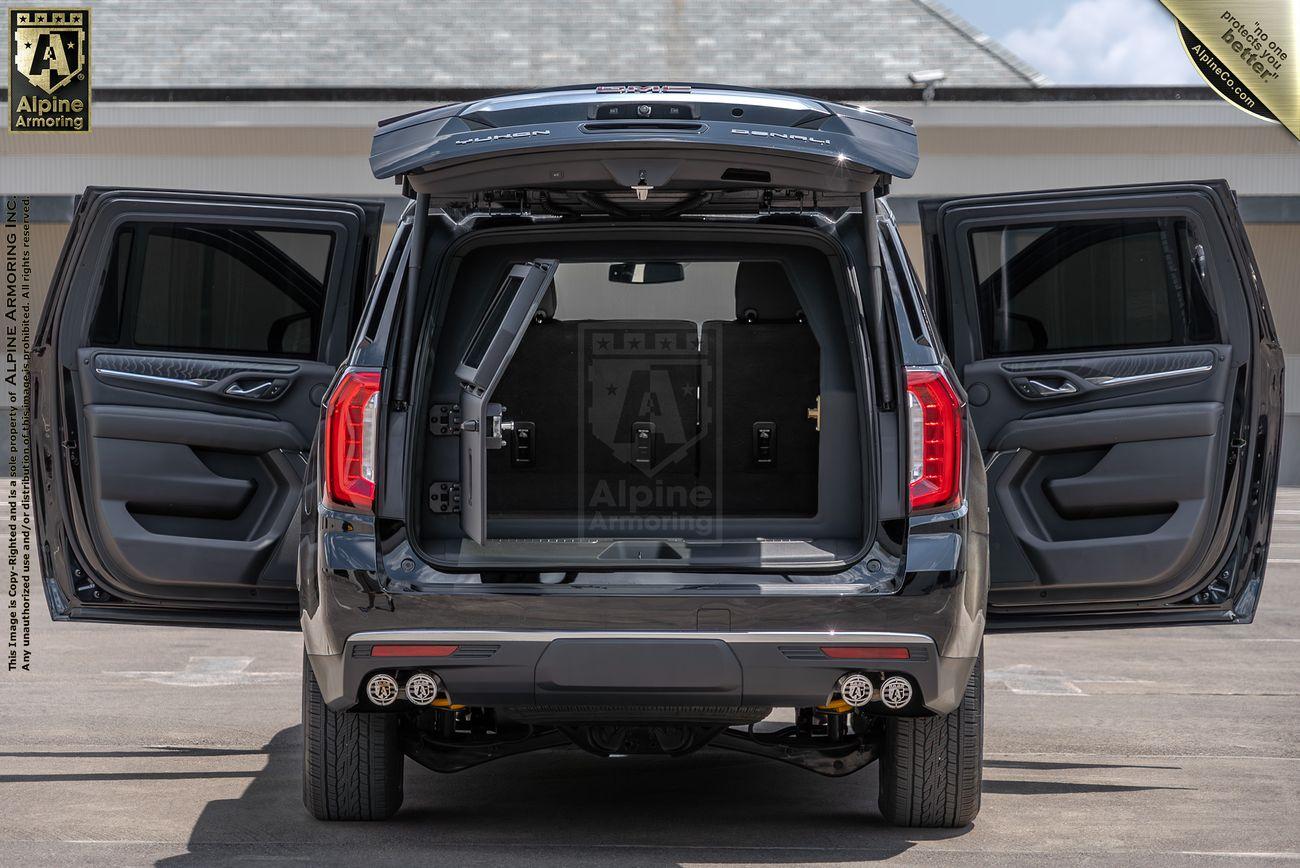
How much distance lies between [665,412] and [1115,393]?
1511 millimetres

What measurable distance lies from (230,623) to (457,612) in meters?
1.50

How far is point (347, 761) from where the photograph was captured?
5375 mm

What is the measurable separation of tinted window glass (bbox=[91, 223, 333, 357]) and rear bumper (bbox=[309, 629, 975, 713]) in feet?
5.80

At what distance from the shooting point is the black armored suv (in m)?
4.78

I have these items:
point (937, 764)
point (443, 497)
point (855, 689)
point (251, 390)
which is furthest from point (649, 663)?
point (251, 390)

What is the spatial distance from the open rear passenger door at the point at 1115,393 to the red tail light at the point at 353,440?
7.18 feet

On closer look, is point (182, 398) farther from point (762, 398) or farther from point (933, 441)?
point (933, 441)

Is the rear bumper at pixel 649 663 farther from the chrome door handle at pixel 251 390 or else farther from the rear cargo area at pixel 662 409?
the chrome door handle at pixel 251 390

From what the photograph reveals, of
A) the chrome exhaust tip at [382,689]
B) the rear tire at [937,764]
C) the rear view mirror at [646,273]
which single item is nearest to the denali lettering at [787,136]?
the rear view mirror at [646,273]

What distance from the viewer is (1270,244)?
2734 centimetres

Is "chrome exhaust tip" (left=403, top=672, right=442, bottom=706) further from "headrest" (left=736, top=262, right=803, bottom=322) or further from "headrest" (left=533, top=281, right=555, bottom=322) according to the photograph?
"headrest" (left=736, top=262, right=803, bottom=322)

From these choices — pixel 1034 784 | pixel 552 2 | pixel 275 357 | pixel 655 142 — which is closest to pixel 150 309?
pixel 275 357

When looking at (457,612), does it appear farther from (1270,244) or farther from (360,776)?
(1270,244)

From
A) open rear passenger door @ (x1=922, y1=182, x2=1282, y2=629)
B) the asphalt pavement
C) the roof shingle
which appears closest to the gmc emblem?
open rear passenger door @ (x1=922, y1=182, x2=1282, y2=629)
